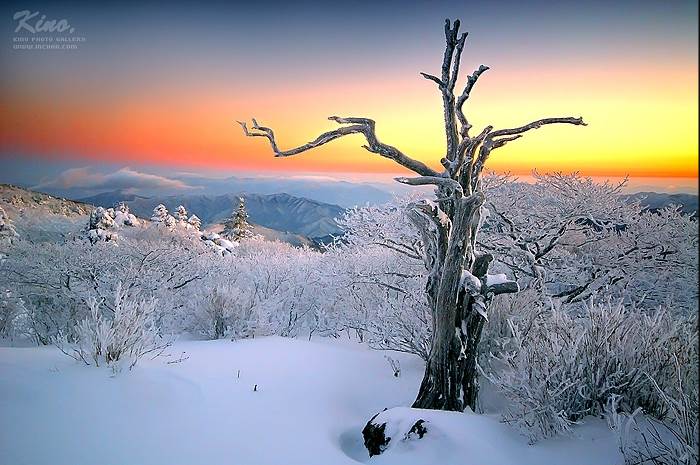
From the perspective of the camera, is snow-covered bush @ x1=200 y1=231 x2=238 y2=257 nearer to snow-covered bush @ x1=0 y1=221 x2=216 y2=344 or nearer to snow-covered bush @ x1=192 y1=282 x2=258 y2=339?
snow-covered bush @ x1=0 y1=221 x2=216 y2=344

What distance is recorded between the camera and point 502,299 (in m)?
8.41

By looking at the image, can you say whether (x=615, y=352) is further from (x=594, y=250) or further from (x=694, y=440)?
(x=594, y=250)

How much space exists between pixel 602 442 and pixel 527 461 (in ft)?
2.45

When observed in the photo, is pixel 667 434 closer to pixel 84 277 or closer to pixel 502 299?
pixel 502 299

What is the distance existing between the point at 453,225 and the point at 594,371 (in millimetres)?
2551

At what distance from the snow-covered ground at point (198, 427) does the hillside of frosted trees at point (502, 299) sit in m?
0.32

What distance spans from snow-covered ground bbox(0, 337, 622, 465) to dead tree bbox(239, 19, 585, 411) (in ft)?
4.42

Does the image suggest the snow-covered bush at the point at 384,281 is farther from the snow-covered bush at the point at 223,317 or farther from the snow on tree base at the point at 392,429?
the snow-covered bush at the point at 223,317

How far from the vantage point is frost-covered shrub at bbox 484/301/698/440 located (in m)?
4.42

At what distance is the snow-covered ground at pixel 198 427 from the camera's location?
3766 millimetres

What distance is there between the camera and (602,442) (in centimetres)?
405

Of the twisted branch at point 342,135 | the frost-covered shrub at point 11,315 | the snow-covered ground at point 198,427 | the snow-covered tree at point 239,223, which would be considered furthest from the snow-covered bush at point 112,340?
the snow-covered tree at point 239,223

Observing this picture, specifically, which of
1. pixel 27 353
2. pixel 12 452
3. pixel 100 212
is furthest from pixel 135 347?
pixel 100 212

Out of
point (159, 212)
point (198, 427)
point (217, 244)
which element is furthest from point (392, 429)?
point (159, 212)
